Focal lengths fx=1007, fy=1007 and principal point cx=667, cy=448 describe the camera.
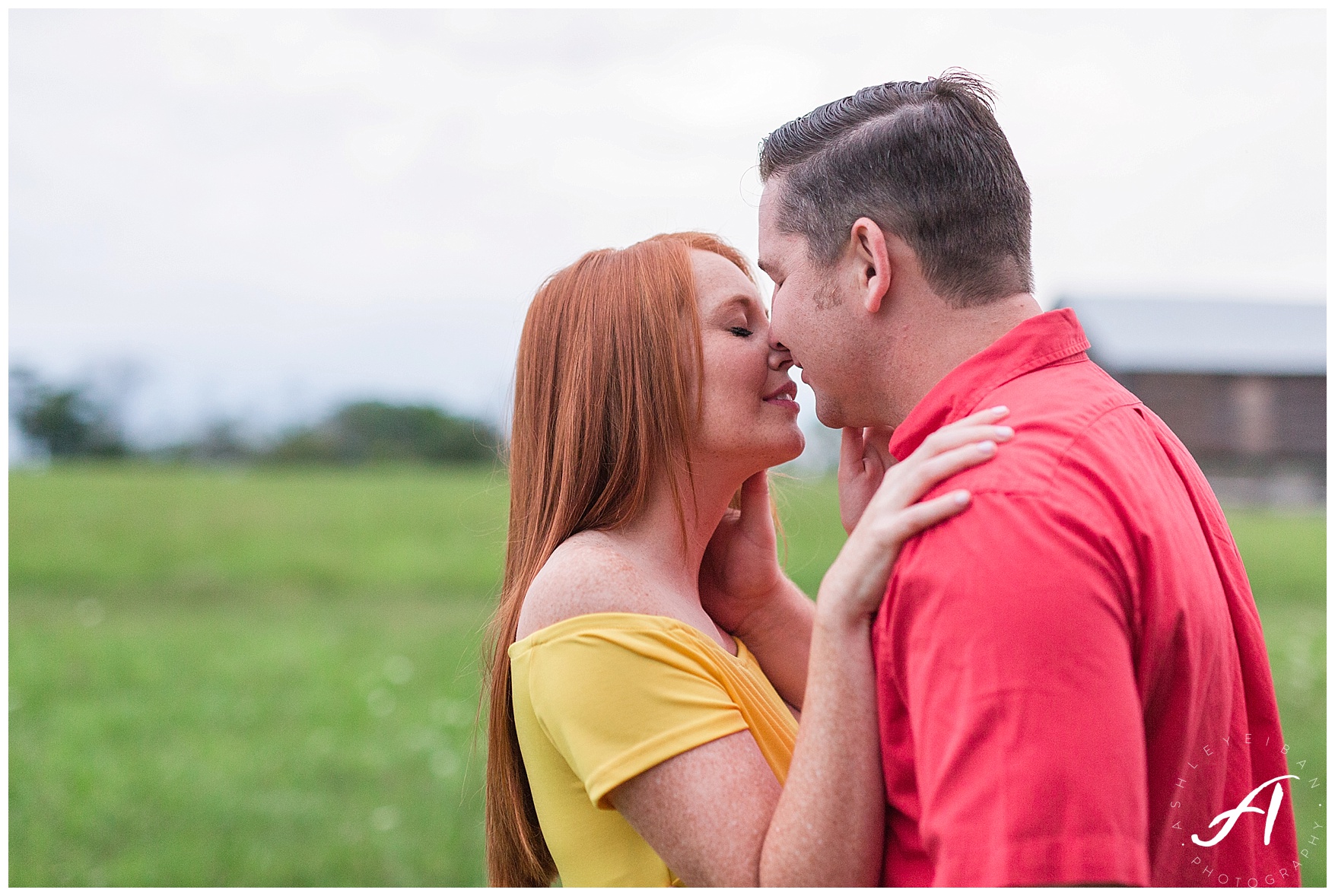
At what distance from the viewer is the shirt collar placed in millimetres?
1586

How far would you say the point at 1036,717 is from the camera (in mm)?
1199

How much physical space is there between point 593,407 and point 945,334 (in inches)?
28.5

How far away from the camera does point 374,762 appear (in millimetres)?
7148

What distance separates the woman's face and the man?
19 cm

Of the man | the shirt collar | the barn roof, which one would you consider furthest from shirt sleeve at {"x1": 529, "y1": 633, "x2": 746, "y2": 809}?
the barn roof

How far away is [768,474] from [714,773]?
114cm

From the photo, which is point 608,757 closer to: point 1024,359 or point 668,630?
point 668,630

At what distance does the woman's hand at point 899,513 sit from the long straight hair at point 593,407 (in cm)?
66

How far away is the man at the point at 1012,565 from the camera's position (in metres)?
1.21

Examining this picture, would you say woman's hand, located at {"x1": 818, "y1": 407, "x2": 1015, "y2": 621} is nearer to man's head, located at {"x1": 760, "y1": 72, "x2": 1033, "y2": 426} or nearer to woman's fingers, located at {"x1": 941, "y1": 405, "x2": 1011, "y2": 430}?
woman's fingers, located at {"x1": 941, "y1": 405, "x2": 1011, "y2": 430}

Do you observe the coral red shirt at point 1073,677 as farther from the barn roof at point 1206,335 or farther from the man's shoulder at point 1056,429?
the barn roof at point 1206,335

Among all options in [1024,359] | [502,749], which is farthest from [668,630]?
[1024,359]

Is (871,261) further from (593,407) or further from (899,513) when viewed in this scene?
(593,407)

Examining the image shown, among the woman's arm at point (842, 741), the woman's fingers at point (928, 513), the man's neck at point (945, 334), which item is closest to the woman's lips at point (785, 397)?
the man's neck at point (945, 334)
